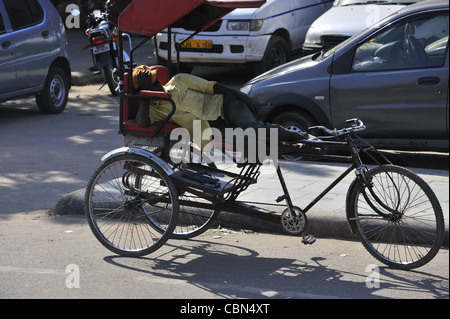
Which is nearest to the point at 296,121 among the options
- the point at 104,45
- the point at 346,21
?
the point at 346,21

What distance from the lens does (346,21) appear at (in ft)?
36.3

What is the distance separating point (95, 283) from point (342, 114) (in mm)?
3801

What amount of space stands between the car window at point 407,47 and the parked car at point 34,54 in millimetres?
4806

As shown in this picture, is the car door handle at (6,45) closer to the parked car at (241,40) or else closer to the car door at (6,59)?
the car door at (6,59)

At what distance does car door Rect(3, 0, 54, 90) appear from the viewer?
1053 centimetres

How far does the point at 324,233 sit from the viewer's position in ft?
19.2

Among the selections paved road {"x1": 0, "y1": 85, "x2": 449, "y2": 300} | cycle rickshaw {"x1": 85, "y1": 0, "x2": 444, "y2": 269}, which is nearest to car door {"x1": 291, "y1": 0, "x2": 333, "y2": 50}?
paved road {"x1": 0, "y1": 85, "x2": 449, "y2": 300}

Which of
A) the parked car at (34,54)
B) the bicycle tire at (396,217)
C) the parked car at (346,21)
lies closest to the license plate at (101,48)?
the parked car at (34,54)

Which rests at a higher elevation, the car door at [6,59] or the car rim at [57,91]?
the car door at [6,59]

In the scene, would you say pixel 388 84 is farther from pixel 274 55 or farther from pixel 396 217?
pixel 274 55

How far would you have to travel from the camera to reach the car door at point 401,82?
7.39 m

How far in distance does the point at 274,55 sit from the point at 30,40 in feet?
13.7

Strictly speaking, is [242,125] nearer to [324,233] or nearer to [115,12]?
[324,233]

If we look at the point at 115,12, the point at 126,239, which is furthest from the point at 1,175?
the point at 115,12
